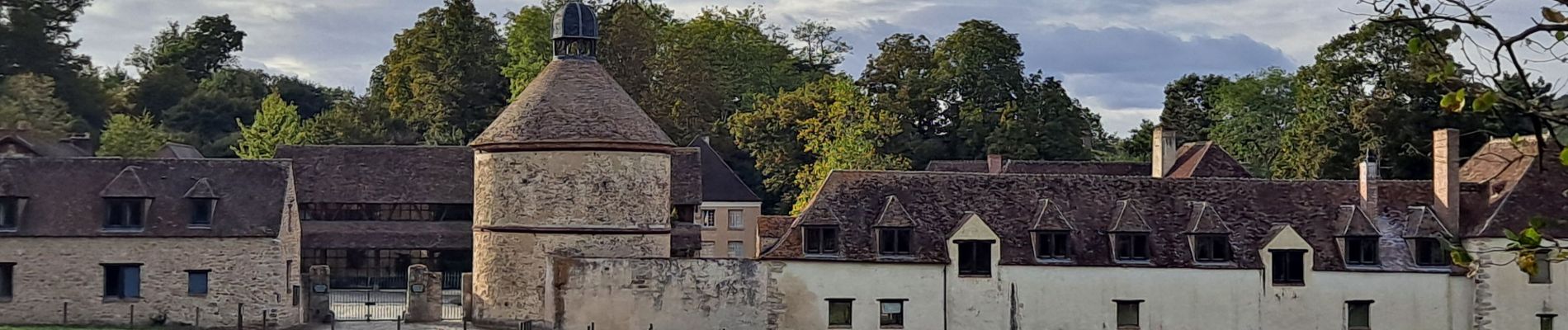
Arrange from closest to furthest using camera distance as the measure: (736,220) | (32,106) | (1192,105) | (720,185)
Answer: (736,220) < (720,185) < (32,106) < (1192,105)

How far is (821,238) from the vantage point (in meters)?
36.6

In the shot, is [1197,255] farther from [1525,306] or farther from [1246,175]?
[1246,175]

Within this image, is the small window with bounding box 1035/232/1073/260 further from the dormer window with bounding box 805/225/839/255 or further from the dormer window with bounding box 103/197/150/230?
the dormer window with bounding box 103/197/150/230

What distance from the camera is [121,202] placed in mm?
38344

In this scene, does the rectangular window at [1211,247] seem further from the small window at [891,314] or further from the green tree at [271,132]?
the green tree at [271,132]

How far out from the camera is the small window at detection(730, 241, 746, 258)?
64938 millimetres

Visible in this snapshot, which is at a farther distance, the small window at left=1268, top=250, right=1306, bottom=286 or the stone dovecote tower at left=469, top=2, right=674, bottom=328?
the stone dovecote tower at left=469, top=2, right=674, bottom=328

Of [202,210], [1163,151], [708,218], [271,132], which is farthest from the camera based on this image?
[271,132]

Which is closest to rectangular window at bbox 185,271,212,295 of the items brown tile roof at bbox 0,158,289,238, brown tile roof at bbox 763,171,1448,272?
brown tile roof at bbox 0,158,289,238

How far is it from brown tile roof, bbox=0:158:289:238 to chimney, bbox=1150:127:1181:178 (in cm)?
3109

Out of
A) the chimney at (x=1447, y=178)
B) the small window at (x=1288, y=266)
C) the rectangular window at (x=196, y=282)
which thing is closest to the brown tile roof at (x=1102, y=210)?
the small window at (x=1288, y=266)

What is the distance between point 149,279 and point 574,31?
11109 mm

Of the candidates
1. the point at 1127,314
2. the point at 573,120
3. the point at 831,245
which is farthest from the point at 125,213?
the point at 1127,314

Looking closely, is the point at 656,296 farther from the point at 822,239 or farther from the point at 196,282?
the point at 196,282
